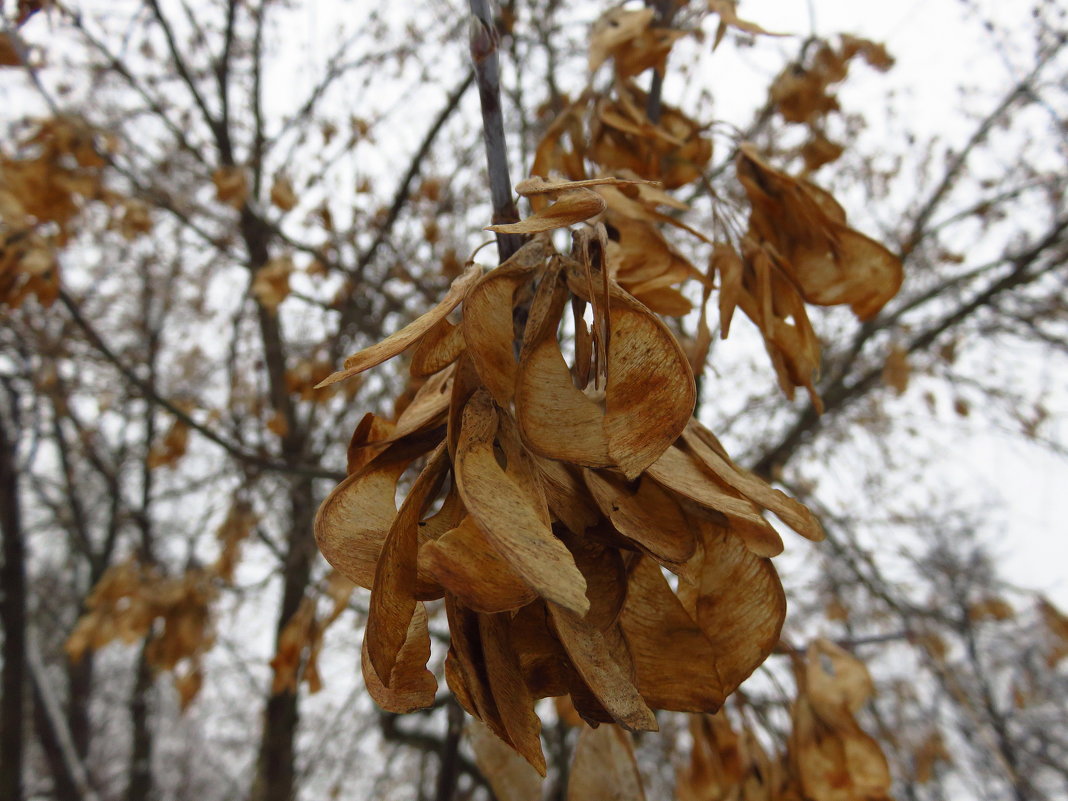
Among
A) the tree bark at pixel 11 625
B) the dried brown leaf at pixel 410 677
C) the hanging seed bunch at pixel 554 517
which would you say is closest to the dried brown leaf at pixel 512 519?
the hanging seed bunch at pixel 554 517

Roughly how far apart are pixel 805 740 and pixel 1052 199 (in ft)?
10.8

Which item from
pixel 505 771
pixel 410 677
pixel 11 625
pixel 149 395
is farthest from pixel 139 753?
pixel 410 677

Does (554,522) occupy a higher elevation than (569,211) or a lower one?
lower

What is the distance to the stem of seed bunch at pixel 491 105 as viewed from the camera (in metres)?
0.57

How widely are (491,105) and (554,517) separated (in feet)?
1.15

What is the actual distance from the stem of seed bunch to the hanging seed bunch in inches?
2.7

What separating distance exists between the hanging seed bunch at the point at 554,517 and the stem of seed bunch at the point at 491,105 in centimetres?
7

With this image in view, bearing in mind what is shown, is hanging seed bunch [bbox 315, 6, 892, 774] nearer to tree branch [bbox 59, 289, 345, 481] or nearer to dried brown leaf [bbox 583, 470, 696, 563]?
dried brown leaf [bbox 583, 470, 696, 563]

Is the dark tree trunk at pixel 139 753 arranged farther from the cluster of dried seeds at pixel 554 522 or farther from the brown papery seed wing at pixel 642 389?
the brown papery seed wing at pixel 642 389

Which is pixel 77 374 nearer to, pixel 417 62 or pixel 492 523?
pixel 417 62

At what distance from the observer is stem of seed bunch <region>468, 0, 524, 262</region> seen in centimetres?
57

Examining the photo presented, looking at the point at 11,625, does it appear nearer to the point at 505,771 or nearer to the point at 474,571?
the point at 505,771

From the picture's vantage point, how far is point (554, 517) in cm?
43

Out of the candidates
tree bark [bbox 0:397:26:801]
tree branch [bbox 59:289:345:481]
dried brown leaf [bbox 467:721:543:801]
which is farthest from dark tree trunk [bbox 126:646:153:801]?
dried brown leaf [bbox 467:721:543:801]
